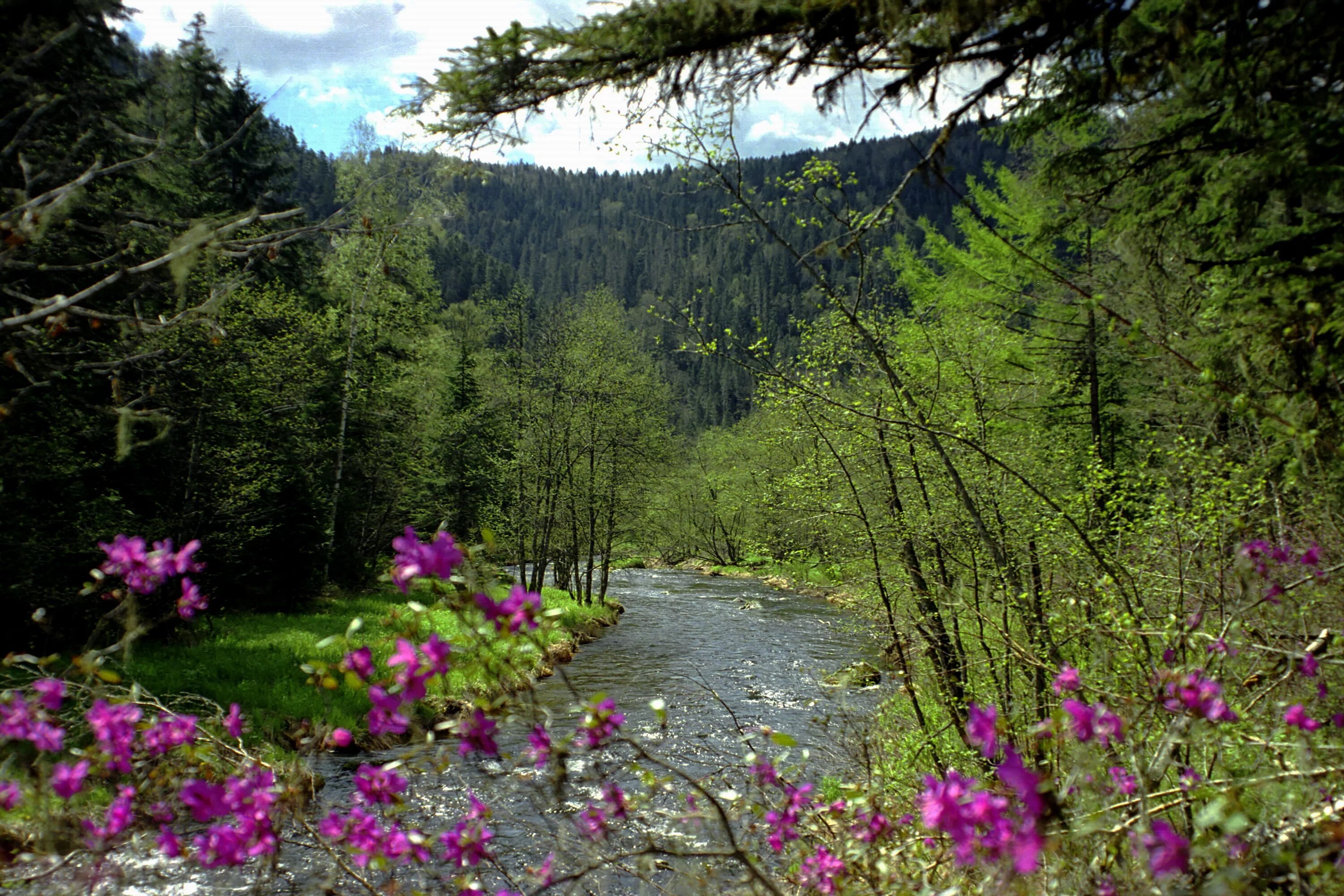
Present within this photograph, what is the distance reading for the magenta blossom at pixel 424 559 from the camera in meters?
1.53

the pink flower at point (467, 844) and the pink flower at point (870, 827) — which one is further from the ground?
the pink flower at point (467, 844)

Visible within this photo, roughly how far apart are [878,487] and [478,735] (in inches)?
233

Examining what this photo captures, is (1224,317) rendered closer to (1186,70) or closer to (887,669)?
(1186,70)

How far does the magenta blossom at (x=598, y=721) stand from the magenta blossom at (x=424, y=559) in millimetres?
457

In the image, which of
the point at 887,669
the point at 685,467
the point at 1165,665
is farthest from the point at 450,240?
the point at 1165,665

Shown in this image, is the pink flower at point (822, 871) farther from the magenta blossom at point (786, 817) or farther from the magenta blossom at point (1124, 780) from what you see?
the magenta blossom at point (1124, 780)

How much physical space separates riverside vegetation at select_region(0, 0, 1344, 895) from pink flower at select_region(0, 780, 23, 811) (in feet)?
0.66

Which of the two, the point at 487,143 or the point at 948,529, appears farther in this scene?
the point at 948,529

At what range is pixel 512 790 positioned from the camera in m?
7.34

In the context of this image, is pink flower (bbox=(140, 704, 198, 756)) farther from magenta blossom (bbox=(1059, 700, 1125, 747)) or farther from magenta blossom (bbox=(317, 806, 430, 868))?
magenta blossom (bbox=(1059, 700, 1125, 747))

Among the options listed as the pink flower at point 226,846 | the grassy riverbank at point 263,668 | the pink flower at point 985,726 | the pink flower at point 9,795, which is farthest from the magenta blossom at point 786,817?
the grassy riverbank at point 263,668

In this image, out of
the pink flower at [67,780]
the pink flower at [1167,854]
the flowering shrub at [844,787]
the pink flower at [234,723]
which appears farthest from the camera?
the pink flower at [234,723]

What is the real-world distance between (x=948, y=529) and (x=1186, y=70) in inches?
151

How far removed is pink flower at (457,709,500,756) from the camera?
5.37 feet
